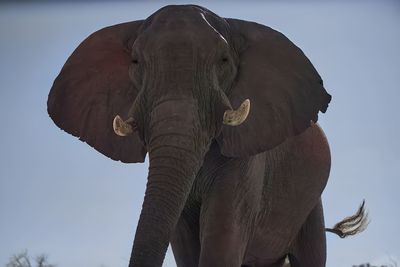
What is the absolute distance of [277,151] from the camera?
630 cm

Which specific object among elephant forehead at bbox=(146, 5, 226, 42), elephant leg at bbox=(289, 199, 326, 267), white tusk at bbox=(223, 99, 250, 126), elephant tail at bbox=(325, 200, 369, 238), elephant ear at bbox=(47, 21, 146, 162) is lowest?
elephant tail at bbox=(325, 200, 369, 238)

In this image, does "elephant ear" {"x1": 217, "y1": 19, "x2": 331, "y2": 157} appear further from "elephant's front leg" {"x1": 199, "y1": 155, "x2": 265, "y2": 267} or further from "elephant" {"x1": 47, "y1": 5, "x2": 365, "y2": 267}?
"elephant's front leg" {"x1": 199, "y1": 155, "x2": 265, "y2": 267}

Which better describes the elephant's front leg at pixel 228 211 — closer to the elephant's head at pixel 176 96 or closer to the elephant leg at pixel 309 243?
Result: the elephant's head at pixel 176 96

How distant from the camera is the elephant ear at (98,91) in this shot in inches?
217

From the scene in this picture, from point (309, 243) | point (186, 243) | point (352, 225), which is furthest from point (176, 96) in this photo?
point (352, 225)

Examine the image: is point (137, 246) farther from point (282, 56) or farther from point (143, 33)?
point (282, 56)

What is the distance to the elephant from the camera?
453 cm

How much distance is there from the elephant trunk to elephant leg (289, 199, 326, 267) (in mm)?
2773

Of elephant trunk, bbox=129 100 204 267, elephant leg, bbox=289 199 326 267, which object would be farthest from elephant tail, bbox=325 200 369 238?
elephant trunk, bbox=129 100 204 267

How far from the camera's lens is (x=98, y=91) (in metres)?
5.68

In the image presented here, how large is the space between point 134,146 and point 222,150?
0.60m

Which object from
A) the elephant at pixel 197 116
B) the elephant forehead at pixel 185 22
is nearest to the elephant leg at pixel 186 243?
the elephant at pixel 197 116

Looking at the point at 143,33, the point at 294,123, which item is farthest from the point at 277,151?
the point at 143,33

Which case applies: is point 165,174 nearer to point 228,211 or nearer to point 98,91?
point 228,211
